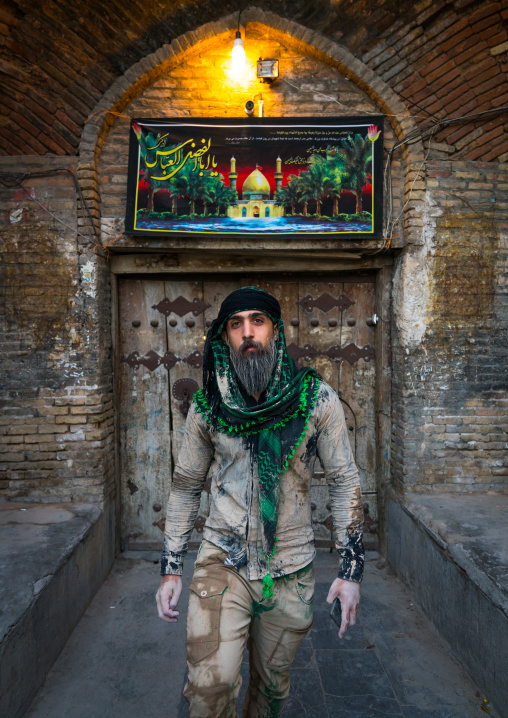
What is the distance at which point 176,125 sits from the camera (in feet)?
12.0

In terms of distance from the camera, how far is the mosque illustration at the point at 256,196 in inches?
147

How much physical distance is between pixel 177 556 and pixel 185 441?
475 millimetres

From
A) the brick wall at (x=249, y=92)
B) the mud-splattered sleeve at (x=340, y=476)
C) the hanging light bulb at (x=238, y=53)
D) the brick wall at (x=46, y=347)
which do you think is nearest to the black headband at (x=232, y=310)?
the mud-splattered sleeve at (x=340, y=476)

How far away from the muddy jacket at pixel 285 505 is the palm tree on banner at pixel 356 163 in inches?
89.0

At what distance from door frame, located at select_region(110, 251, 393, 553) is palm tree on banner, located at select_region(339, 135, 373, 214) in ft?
1.66

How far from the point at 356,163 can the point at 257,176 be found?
30.5 inches

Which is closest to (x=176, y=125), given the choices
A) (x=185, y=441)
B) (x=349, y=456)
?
(x=185, y=441)

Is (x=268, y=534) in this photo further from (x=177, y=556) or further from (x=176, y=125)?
(x=176, y=125)

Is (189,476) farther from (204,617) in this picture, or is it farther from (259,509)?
(204,617)

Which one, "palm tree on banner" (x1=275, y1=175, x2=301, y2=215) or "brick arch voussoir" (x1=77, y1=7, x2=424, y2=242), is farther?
"palm tree on banner" (x1=275, y1=175, x2=301, y2=215)

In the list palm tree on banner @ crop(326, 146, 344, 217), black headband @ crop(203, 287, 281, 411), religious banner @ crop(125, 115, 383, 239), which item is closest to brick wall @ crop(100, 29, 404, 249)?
religious banner @ crop(125, 115, 383, 239)

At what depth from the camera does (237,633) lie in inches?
72.0

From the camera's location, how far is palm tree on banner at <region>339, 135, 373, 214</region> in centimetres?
369

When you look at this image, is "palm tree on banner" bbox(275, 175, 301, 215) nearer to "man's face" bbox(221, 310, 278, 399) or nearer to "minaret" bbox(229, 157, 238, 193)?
"minaret" bbox(229, 157, 238, 193)
